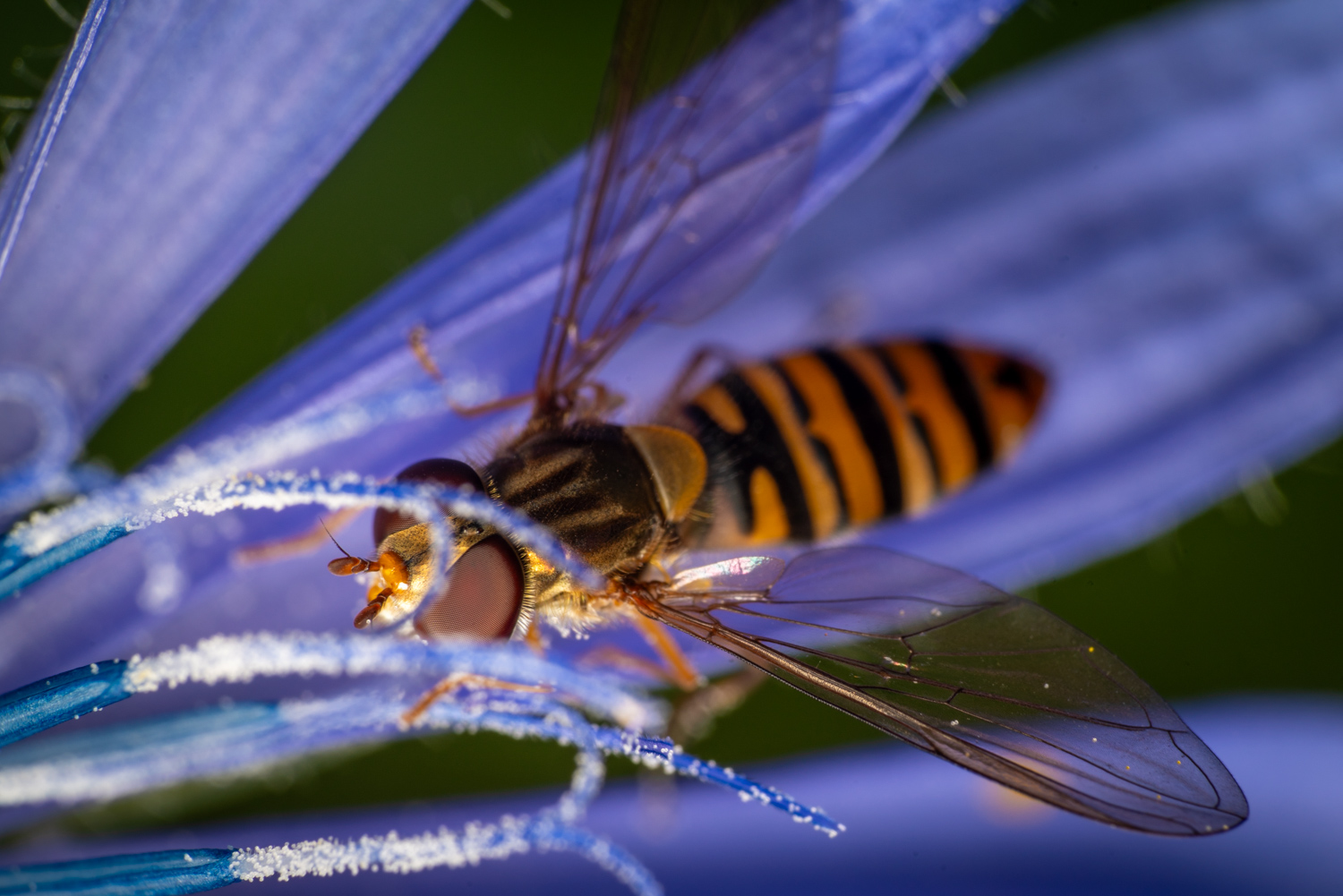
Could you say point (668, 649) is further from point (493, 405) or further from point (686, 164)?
point (686, 164)

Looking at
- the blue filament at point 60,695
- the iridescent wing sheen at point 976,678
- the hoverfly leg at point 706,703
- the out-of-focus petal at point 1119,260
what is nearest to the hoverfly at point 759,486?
the iridescent wing sheen at point 976,678

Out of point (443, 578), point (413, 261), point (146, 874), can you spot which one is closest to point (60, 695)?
point (146, 874)

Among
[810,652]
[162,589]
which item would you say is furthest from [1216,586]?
[162,589]

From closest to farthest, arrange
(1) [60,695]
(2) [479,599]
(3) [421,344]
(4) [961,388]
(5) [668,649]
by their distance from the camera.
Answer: (1) [60,695] < (2) [479,599] < (3) [421,344] < (5) [668,649] < (4) [961,388]

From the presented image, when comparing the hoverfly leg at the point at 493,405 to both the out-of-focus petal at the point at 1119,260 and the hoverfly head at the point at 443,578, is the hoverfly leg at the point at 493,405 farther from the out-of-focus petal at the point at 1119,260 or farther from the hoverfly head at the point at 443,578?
the out-of-focus petal at the point at 1119,260

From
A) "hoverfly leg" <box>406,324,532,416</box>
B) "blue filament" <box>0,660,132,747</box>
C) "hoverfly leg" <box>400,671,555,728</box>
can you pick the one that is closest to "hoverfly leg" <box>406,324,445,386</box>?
"hoverfly leg" <box>406,324,532,416</box>

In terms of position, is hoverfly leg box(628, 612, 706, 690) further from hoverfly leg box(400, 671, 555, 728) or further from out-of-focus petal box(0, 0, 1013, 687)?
out-of-focus petal box(0, 0, 1013, 687)
